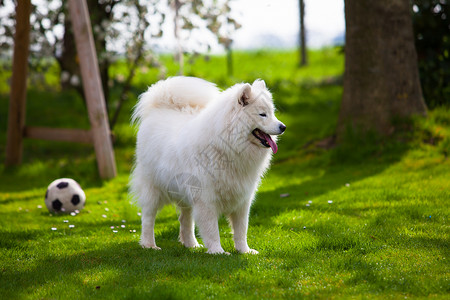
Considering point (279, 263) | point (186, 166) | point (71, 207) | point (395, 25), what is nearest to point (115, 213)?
point (71, 207)

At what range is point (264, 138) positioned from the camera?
4.35 m

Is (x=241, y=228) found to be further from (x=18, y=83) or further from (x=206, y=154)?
(x=18, y=83)

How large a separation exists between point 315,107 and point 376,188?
6.73 meters

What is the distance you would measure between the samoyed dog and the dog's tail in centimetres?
1

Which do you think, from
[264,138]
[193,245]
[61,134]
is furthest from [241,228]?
[61,134]

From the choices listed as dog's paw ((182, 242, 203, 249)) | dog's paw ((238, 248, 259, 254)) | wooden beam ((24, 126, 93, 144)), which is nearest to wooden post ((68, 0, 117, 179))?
wooden beam ((24, 126, 93, 144))

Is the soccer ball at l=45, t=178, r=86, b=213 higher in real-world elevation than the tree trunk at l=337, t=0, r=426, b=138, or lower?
lower

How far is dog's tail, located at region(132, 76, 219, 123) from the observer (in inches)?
202

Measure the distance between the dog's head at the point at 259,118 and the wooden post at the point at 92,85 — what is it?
4779 millimetres

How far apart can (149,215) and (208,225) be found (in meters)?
0.82

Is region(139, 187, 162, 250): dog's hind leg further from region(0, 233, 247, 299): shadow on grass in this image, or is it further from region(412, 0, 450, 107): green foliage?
region(412, 0, 450, 107): green foliage

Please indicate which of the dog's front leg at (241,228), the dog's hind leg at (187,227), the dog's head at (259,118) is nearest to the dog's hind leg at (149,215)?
the dog's hind leg at (187,227)

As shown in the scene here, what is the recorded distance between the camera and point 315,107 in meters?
13.3

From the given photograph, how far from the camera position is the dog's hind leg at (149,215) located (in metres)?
5.04
